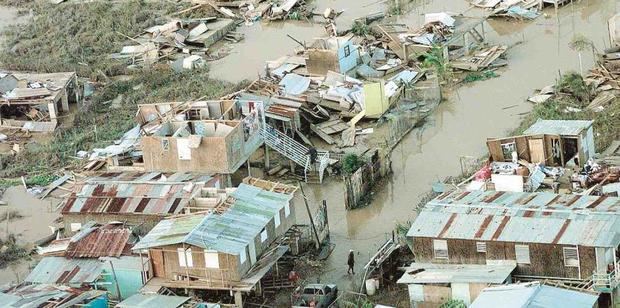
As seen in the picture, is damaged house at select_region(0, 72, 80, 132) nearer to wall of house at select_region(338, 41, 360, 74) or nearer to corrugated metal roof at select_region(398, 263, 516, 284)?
wall of house at select_region(338, 41, 360, 74)

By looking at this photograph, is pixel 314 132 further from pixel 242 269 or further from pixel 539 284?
pixel 539 284

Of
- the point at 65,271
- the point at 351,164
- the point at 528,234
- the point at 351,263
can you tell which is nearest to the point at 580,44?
the point at 351,164

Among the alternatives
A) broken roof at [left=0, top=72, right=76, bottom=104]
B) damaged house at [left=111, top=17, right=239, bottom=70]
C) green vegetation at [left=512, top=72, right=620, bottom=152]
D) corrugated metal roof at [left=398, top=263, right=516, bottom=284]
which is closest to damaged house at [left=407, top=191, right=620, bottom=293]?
corrugated metal roof at [left=398, top=263, right=516, bottom=284]

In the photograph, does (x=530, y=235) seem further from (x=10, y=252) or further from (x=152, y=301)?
(x=10, y=252)

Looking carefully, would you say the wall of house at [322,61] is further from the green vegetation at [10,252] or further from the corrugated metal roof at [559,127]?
the green vegetation at [10,252]

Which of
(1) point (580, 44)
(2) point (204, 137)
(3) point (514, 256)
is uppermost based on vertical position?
(2) point (204, 137)
